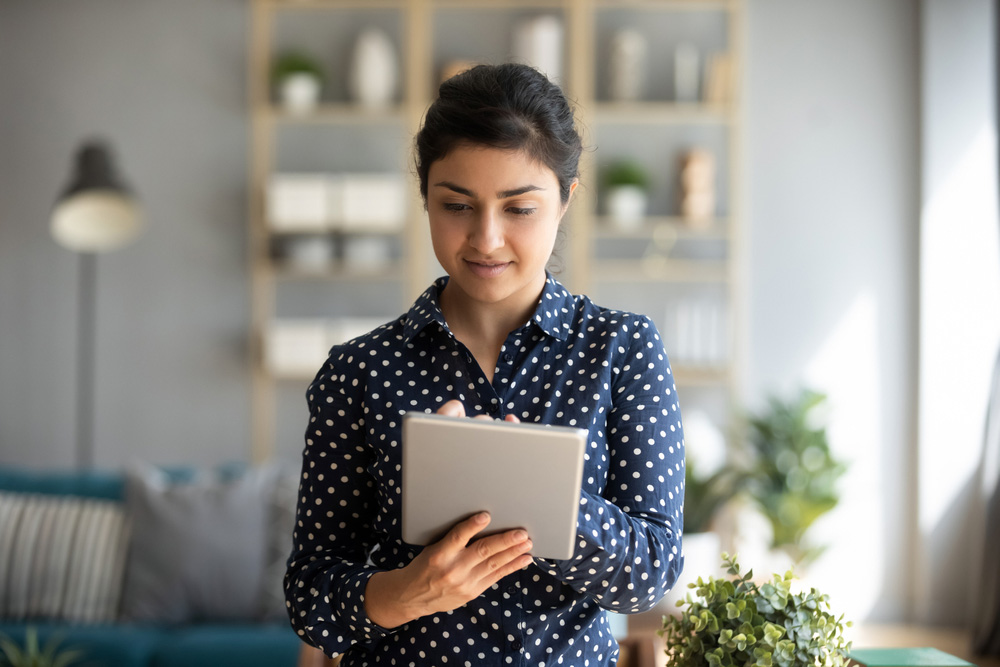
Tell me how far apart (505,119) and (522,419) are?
0.37 meters

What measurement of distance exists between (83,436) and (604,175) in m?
2.88

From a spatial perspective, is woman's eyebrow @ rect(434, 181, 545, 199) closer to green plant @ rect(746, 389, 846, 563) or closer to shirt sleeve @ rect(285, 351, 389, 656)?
shirt sleeve @ rect(285, 351, 389, 656)

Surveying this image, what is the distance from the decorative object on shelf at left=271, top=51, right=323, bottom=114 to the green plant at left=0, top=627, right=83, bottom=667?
2.61 m

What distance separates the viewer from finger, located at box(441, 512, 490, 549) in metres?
0.99

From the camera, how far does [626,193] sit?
454 centimetres

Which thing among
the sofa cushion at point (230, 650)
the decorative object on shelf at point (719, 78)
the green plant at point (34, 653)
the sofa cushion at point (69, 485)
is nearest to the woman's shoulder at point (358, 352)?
the sofa cushion at point (230, 650)

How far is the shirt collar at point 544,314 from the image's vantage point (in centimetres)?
124

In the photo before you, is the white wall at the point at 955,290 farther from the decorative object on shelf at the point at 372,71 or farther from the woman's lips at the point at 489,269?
the woman's lips at the point at 489,269

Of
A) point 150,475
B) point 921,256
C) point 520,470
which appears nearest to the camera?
point 520,470

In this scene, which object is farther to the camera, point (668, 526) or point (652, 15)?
point (652, 15)

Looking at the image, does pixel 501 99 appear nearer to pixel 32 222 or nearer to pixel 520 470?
pixel 520 470

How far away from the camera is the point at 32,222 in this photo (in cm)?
477

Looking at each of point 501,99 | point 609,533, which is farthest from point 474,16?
point 609,533

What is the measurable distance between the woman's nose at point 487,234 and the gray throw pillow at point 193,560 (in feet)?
7.64
